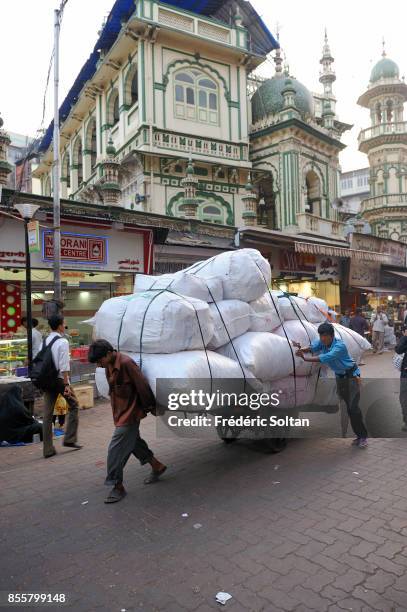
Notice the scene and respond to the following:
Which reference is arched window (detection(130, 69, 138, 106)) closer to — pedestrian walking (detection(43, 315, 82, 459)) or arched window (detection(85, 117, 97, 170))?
arched window (detection(85, 117, 97, 170))

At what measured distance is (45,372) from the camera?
4945 millimetres

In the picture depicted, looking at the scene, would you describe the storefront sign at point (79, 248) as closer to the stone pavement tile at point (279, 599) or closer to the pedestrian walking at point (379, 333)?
the stone pavement tile at point (279, 599)

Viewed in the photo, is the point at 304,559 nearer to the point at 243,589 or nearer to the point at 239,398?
the point at 243,589

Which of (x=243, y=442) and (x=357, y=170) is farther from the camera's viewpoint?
(x=357, y=170)

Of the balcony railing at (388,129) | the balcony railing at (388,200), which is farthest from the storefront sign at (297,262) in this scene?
the balcony railing at (388,129)

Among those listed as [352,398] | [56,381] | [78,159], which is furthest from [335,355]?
[78,159]

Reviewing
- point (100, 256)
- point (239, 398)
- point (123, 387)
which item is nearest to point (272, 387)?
point (239, 398)

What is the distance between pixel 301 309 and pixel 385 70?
40209 millimetres

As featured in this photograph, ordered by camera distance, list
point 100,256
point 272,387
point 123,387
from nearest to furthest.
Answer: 1. point 123,387
2. point 272,387
3. point 100,256

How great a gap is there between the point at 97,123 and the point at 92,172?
2.46 metres

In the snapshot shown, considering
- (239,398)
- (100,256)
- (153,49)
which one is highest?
(153,49)

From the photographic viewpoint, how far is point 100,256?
1027 centimetres

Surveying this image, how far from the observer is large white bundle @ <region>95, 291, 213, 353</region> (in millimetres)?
3715

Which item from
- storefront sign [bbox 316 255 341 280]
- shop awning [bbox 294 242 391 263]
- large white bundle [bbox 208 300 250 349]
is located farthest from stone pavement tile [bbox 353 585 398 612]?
storefront sign [bbox 316 255 341 280]
